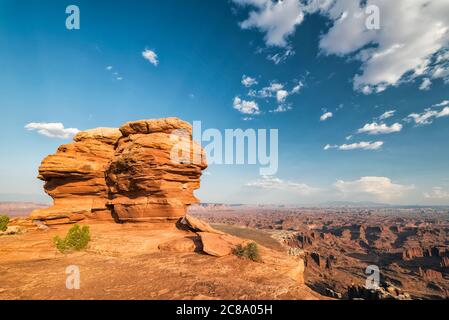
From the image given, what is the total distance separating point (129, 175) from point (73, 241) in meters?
7.69

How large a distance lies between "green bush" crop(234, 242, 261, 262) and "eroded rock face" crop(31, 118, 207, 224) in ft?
33.0

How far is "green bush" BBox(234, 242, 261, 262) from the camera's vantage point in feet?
40.8

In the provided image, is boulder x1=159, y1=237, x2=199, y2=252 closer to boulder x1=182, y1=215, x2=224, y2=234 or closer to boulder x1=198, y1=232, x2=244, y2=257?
boulder x1=198, y1=232, x2=244, y2=257

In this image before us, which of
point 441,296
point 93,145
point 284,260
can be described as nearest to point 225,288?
point 284,260

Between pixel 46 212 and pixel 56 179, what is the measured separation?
137 inches

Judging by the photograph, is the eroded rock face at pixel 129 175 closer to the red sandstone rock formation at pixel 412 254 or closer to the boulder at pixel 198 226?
the boulder at pixel 198 226

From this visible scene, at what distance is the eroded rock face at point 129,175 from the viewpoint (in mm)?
21062

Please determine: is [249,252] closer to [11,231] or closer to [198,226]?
[198,226]

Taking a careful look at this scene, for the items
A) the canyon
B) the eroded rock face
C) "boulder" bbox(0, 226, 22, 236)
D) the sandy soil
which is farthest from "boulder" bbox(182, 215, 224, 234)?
"boulder" bbox(0, 226, 22, 236)

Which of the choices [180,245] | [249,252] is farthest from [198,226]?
[249,252]

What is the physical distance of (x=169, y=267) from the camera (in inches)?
437

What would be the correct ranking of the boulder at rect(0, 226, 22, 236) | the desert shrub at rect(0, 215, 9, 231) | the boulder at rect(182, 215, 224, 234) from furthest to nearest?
1. the desert shrub at rect(0, 215, 9, 231)
2. the boulder at rect(0, 226, 22, 236)
3. the boulder at rect(182, 215, 224, 234)

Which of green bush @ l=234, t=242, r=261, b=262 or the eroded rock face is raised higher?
the eroded rock face

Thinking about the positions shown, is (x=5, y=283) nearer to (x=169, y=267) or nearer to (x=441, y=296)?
(x=169, y=267)
